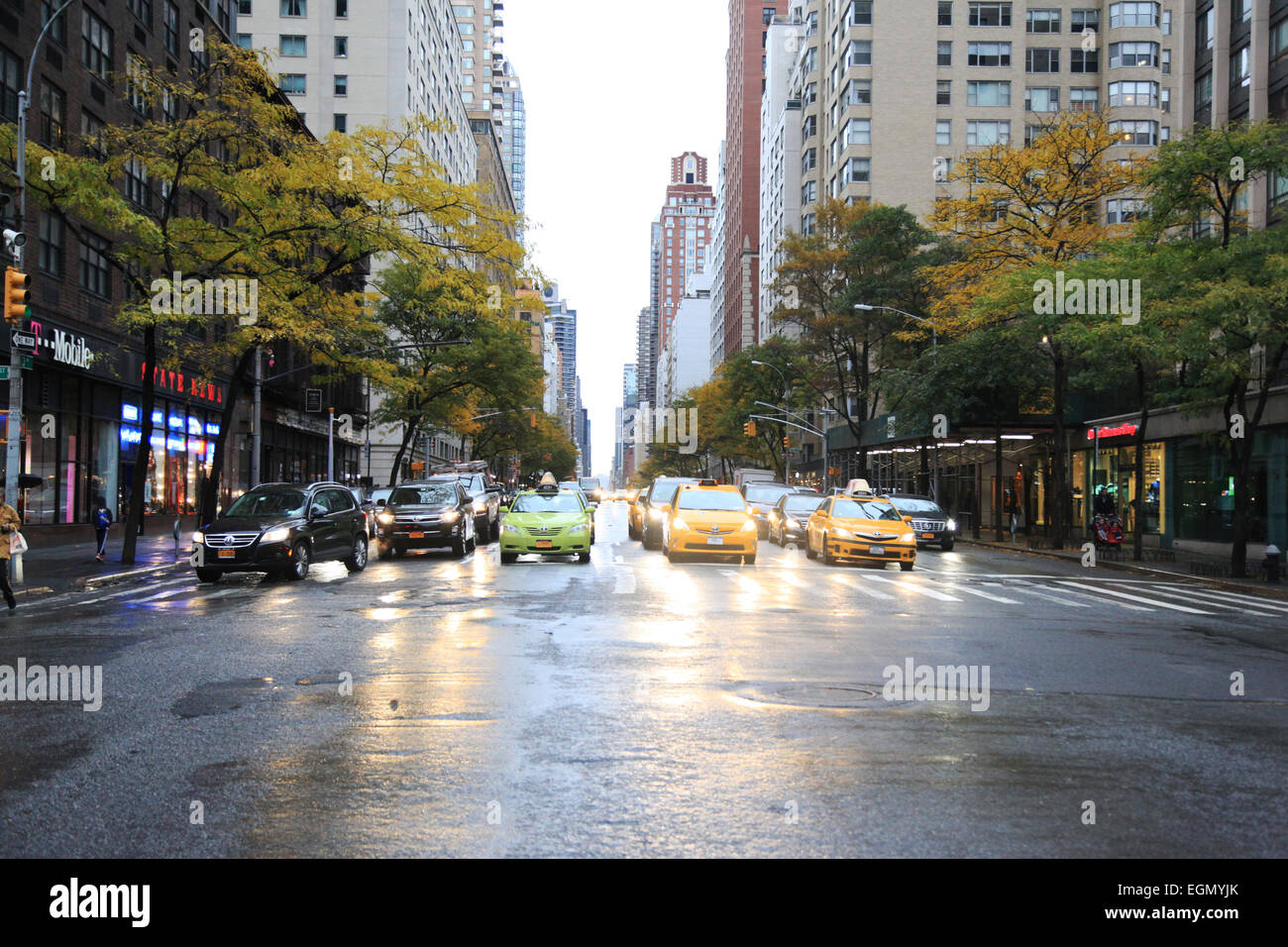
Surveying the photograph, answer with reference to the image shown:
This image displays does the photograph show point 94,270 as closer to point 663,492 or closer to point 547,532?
point 547,532

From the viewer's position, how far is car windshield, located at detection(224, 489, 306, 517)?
19.7 m

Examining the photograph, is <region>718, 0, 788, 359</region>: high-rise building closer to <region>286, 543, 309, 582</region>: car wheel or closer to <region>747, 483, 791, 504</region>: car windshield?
<region>747, 483, 791, 504</region>: car windshield

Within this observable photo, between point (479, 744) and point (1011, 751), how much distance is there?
333 cm

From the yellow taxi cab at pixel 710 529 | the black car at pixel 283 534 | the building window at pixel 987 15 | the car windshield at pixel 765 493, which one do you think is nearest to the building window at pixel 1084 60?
the building window at pixel 987 15

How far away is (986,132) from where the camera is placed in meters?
69.9

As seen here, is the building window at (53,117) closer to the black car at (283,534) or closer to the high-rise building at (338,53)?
the black car at (283,534)

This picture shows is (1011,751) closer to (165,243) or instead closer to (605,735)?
(605,735)

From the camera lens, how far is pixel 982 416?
131ft

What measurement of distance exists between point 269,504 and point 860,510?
13.5m

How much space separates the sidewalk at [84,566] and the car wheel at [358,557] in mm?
3822

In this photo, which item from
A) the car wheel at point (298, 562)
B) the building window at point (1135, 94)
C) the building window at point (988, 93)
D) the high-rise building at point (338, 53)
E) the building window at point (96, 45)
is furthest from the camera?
the high-rise building at point (338, 53)

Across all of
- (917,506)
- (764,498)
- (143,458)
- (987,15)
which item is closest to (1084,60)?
(987,15)

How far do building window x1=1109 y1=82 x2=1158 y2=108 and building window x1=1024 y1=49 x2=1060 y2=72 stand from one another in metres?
4.11

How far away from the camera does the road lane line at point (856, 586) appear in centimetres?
1684
